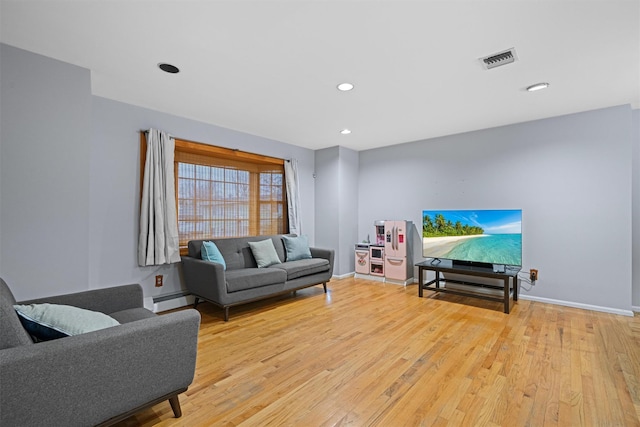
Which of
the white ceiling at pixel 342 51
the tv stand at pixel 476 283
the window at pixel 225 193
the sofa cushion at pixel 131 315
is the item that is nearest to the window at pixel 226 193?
the window at pixel 225 193

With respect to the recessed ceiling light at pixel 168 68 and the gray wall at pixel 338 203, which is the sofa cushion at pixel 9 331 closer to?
the recessed ceiling light at pixel 168 68

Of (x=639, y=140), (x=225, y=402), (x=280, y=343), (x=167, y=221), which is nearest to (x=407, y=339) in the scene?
(x=280, y=343)

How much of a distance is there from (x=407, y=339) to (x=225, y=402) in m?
1.74

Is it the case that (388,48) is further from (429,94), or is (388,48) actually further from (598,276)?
(598,276)

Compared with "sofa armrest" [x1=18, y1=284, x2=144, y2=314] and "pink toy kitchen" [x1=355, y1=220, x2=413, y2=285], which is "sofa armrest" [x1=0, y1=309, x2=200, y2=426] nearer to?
"sofa armrest" [x1=18, y1=284, x2=144, y2=314]

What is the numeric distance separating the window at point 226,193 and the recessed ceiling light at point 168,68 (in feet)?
4.34

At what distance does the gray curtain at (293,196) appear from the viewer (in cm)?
521

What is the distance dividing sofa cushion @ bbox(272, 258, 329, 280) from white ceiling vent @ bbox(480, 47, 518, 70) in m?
3.13

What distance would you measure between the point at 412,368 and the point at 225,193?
134 inches

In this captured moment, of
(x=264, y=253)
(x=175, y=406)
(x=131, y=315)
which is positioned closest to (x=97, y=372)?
(x=175, y=406)

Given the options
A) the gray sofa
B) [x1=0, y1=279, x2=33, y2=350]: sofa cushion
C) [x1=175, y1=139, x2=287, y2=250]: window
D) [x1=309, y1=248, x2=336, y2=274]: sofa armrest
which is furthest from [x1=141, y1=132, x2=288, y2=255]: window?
[x1=0, y1=279, x2=33, y2=350]: sofa cushion

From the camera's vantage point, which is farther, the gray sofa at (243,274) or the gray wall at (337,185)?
the gray sofa at (243,274)

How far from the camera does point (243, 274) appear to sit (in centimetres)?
359

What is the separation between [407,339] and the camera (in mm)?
2850
